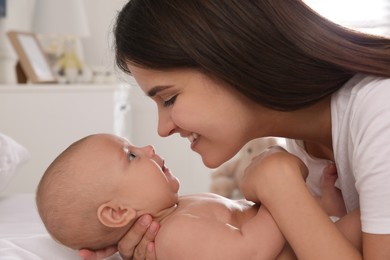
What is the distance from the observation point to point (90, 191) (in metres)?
1.25

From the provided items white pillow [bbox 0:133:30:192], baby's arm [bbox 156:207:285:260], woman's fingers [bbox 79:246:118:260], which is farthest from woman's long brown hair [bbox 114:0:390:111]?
white pillow [bbox 0:133:30:192]

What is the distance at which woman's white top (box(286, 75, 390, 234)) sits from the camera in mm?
1076

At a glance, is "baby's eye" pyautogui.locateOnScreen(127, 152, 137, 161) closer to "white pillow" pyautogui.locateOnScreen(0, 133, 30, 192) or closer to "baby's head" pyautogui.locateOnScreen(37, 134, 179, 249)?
"baby's head" pyautogui.locateOnScreen(37, 134, 179, 249)

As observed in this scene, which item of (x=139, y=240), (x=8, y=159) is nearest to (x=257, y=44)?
(x=139, y=240)

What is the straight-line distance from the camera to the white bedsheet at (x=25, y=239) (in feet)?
4.09

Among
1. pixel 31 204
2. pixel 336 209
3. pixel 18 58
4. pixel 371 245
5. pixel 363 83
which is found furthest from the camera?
pixel 18 58

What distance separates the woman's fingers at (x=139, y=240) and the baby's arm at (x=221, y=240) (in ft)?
0.14

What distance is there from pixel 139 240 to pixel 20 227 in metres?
0.44

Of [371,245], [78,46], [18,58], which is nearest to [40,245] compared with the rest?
[371,245]

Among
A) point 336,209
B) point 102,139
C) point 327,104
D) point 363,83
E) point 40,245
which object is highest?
point 363,83

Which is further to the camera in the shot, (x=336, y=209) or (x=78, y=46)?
(x=78, y=46)

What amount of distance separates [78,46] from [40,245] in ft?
10.2

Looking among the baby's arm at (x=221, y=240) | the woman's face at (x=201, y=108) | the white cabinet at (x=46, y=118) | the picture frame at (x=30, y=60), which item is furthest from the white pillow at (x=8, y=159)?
the picture frame at (x=30, y=60)

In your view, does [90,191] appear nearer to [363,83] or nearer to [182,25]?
[182,25]
